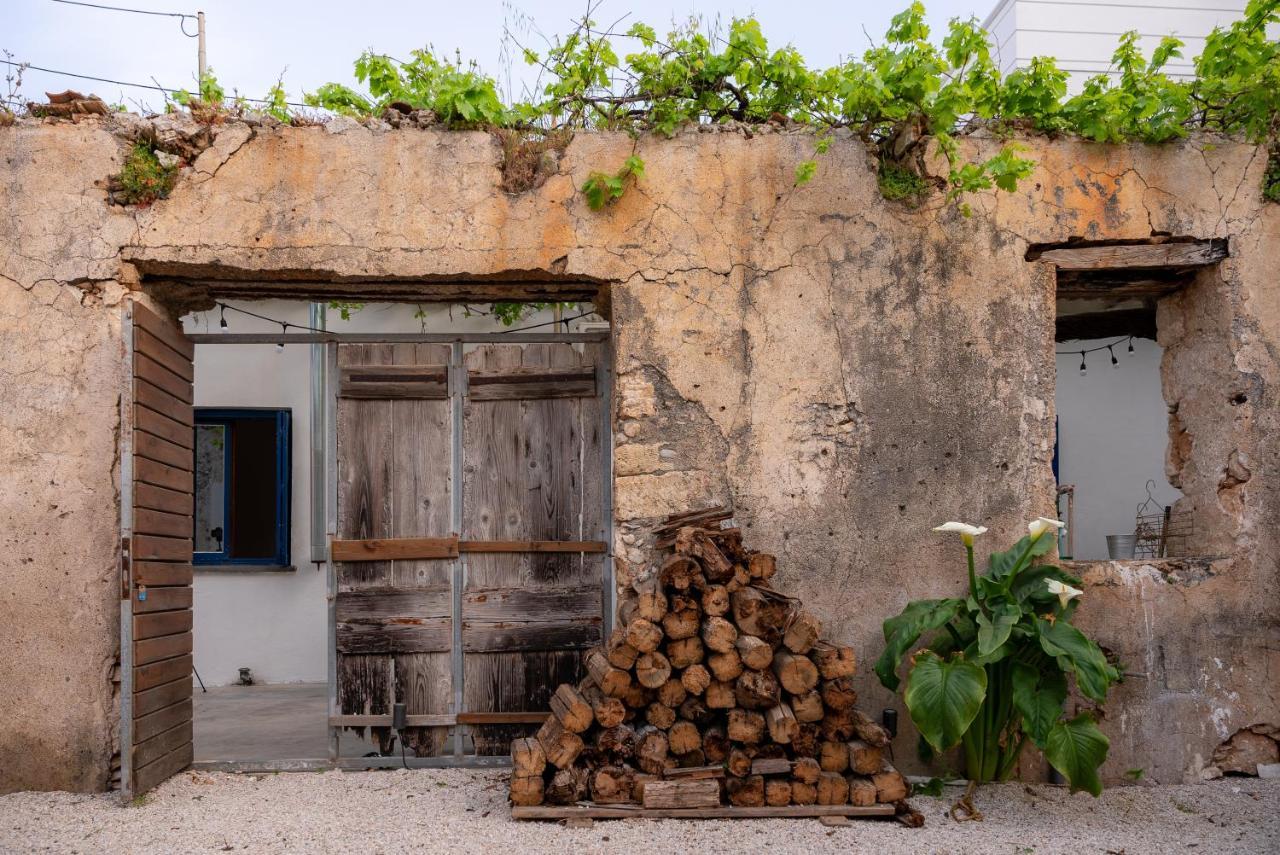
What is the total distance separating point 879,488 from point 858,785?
4.34ft

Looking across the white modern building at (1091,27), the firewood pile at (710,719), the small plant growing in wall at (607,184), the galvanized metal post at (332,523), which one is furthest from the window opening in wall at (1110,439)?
the galvanized metal post at (332,523)

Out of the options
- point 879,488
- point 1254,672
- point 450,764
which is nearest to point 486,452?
point 450,764

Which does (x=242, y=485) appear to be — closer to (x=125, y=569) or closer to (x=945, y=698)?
(x=125, y=569)

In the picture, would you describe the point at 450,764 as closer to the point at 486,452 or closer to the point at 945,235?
the point at 486,452

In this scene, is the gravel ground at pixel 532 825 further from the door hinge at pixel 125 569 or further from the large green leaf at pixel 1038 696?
the door hinge at pixel 125 569

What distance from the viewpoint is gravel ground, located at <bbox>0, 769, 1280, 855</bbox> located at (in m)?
3.68

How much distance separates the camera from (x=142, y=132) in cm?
447

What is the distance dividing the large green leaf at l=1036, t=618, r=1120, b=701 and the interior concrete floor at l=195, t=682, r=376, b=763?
342cm

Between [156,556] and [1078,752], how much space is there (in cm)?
399

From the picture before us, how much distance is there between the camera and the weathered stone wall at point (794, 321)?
4.43 meters

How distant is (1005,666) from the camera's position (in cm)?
421

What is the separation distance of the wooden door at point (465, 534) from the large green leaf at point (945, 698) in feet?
6.14

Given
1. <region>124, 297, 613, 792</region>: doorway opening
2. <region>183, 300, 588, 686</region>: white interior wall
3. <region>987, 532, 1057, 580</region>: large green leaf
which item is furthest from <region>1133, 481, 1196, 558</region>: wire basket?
<region>183, 300, 588, 686</region>: white interior wall

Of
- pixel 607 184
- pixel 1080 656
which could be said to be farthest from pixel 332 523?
pixel 1080 656
